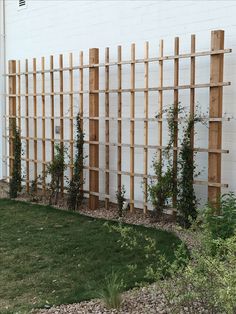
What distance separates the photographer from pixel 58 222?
696 cm

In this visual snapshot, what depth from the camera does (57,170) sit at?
788 cm

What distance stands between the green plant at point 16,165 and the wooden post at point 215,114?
12.3ft

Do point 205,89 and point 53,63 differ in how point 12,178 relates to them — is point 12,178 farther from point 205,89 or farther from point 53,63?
point 205,89

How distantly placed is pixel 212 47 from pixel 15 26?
518cm

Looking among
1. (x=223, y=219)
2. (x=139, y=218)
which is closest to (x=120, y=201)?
(x=139, y=218)

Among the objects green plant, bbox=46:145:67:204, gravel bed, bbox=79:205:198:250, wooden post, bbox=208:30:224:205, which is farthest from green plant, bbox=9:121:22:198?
wooden post, bbox=208:30:224:205

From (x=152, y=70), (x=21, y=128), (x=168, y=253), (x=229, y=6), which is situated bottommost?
(x=168, y=253)

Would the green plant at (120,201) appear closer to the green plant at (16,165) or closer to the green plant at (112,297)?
the green plant at (16,165)

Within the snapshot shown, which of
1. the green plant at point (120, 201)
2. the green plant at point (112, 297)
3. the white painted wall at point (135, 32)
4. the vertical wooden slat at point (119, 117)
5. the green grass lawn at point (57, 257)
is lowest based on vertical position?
the green grass lawn at point (57, 257)

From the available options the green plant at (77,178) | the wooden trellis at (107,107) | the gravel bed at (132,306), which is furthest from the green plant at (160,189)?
the gravel bed at (132,306)

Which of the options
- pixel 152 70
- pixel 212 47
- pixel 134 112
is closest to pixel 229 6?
pixel 212 47

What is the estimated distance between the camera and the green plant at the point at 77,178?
Answer: 24.6 feet

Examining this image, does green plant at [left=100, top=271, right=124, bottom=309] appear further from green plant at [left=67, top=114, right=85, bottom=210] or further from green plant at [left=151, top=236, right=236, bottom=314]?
green plant at [left=67, top=114, right=85, bottom=210]

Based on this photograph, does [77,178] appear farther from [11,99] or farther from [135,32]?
[11,99]
